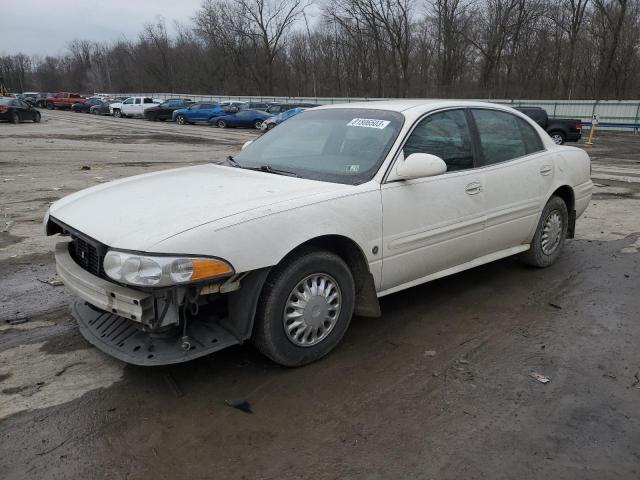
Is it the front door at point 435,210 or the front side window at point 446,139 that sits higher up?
the front side window at point 446,139

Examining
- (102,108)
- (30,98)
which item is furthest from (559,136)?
(30,98)

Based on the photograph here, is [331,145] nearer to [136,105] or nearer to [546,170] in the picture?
[546,170]

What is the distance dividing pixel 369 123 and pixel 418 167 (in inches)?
26.6

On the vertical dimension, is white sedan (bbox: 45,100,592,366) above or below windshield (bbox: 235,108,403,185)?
below

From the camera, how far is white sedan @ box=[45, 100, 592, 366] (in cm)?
290

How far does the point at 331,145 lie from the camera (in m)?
4.14

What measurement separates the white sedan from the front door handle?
24 mm

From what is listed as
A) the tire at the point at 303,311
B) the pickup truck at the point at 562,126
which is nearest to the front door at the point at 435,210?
the tire at the point at 303,311

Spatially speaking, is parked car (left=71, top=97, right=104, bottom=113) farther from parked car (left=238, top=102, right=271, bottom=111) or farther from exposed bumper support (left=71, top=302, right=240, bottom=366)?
exposed bumper support (left=71, top=302, right=240, bottom=366)

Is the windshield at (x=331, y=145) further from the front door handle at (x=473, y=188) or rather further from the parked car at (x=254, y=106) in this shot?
the parked car at (x=254, y=106)

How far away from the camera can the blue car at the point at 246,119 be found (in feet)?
107

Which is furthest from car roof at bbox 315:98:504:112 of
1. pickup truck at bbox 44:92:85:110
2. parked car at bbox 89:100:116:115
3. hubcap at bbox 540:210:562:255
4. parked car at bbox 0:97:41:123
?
pickup truck at bbox 44:92:85:110

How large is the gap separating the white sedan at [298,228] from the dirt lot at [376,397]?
30 cm

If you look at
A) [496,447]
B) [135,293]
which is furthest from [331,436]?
[135,293]
